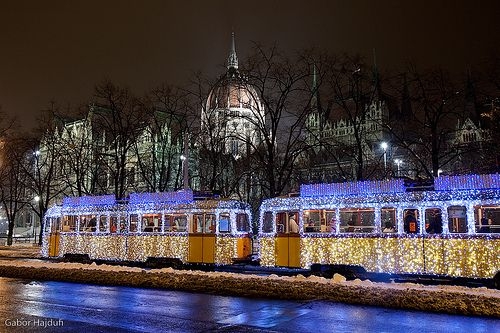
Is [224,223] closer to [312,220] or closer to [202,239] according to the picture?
[202,239]

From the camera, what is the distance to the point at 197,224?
21.7 m

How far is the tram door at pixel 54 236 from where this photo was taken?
89.5 feet

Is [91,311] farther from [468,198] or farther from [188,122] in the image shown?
[188,122]

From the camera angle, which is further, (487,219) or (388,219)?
(388,219)

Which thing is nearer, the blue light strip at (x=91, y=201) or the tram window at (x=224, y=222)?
the tram window at (x=224, y=222)

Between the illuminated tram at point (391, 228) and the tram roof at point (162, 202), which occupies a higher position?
the tram roof at point (162, 202)

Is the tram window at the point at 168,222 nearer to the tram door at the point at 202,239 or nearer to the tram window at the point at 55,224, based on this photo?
the tram door at the point at 202,239

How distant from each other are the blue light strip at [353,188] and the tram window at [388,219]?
0.66 m

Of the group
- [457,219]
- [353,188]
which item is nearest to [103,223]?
[353,188]

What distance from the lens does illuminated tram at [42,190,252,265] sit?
21.3m

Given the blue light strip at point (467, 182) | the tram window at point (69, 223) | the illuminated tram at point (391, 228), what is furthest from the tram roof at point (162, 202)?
the blue light strip at point (467, 182)

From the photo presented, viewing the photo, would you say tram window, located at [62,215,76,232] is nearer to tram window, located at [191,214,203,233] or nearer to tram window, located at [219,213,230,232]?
tram window, located at [191,214,203,233]

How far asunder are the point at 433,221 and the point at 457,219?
757 mm

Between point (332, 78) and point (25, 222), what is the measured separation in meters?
86.7
